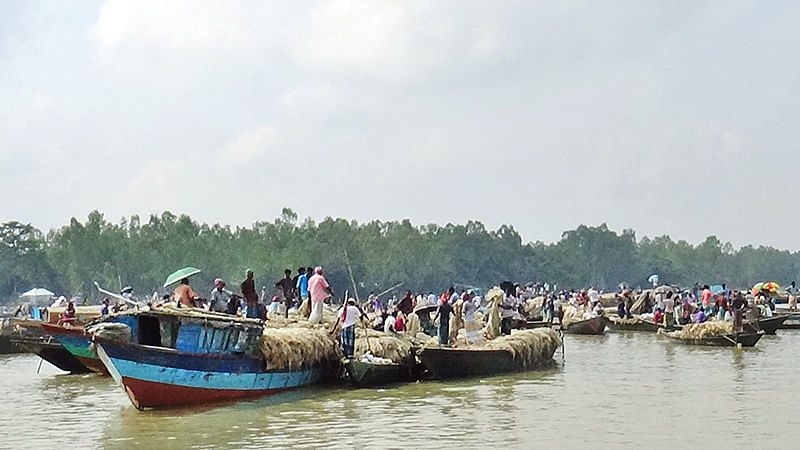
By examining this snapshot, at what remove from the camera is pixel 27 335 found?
1228 inches

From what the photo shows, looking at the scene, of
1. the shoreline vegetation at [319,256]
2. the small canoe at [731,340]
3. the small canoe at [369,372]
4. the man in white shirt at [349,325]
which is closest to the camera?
the small canoe at [369,372]

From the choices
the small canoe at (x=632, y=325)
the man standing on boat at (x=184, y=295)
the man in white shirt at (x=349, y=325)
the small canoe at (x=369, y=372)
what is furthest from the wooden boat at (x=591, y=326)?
the man standing on boat at (x=184, y=295)

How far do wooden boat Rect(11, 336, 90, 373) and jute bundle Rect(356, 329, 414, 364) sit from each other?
33.2 feet

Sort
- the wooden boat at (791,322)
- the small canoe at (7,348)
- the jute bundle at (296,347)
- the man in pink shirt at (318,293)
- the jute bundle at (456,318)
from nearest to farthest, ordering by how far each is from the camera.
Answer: the jute bundle at (296,347) → the man in pink shirt at (318,293) → the jute bundle at (456,318) → the small canoe at (7,348) → the wooden boat at (791,322)

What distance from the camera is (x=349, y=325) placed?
76.4 ft

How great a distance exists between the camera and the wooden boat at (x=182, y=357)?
19.0 metres

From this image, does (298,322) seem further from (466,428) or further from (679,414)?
(679,414)

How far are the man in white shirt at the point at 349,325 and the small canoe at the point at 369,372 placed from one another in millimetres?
620

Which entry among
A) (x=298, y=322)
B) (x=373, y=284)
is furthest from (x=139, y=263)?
(x=298, y=322)

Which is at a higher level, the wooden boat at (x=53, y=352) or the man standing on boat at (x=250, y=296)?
the man standing on boat at (x=250, y=296)

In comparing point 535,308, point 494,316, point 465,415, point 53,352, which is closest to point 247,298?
point 465,415

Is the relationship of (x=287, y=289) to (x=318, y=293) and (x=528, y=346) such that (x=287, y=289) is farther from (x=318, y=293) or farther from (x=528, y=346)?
(x=528, y=346)

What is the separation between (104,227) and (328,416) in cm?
9317

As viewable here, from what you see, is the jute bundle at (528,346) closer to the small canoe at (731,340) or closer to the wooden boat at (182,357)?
the wooden boat at (182,357)
